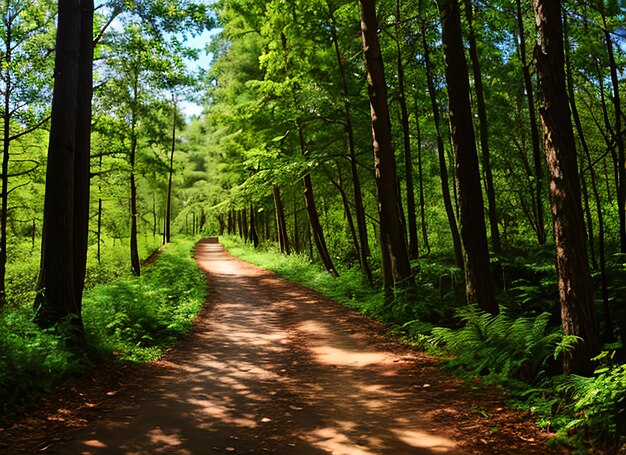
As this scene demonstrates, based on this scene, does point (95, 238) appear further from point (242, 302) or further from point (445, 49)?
point (445, 49)

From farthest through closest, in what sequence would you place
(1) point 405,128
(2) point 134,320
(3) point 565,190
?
(1) point 405,128, (2) point 134,320, (3) point 565,190

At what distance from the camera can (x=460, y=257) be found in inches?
588

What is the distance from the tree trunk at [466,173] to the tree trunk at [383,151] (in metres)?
3.50

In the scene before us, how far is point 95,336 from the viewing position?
7805mm

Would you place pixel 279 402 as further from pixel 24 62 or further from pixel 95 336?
pixel 24 62

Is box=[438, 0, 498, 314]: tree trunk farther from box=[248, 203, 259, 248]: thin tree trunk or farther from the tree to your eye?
box=[248, 203, 259, 248]: thin tree trunk

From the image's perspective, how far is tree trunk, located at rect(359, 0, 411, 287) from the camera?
11352 millimetres

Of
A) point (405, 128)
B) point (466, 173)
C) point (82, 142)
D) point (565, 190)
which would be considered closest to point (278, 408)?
point (565, 190)

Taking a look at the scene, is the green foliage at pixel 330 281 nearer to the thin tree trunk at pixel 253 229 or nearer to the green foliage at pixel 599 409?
the thin tree trunk at pixel 253 229

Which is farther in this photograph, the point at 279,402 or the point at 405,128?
the point at 405,128

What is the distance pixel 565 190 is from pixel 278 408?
416 cm

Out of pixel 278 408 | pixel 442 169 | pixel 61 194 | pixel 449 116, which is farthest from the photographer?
pixel 442 169

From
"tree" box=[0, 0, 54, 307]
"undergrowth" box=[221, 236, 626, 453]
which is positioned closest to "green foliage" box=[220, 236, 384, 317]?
"undergrowth" box=[221, 236, 626, 453]

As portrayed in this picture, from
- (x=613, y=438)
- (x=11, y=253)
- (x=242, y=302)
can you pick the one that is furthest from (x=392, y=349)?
(x=11, y=253)
